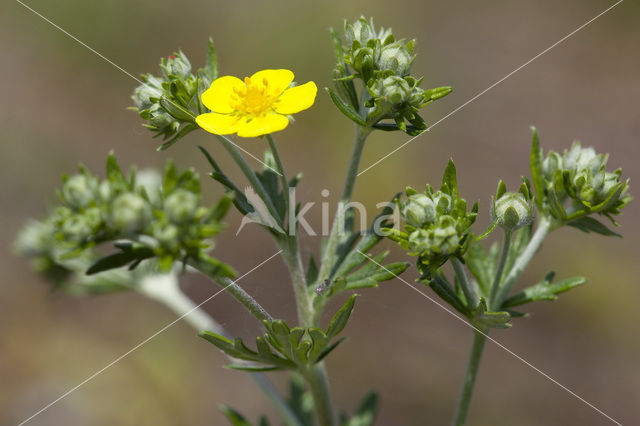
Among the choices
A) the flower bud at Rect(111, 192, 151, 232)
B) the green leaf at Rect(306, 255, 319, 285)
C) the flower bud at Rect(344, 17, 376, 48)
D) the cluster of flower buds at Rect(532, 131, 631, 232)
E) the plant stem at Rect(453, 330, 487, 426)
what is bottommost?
the plant stem at Rect(453, 330, 487, 426)

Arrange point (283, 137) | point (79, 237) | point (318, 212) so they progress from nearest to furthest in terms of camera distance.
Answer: point (79, 237)
point (318, 212)
point (283, 137)

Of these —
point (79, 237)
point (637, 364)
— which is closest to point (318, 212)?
point (637, 364)

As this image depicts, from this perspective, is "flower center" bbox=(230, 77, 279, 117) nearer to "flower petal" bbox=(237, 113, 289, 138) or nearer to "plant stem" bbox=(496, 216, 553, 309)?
"flower petal" bbox=(237, 113, 289, 138)

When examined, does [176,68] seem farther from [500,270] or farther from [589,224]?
[589,224]

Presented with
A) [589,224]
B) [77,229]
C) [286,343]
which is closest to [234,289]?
[286,343]

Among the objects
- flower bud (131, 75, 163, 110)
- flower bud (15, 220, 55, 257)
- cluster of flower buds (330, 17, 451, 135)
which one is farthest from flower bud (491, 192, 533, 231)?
flower bud (15, 220, 55, 257)

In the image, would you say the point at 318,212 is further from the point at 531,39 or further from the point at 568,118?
the point at 531,39

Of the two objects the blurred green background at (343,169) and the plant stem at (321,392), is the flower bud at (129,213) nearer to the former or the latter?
the plant stem at (321,392)

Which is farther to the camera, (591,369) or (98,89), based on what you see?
(98,89)
